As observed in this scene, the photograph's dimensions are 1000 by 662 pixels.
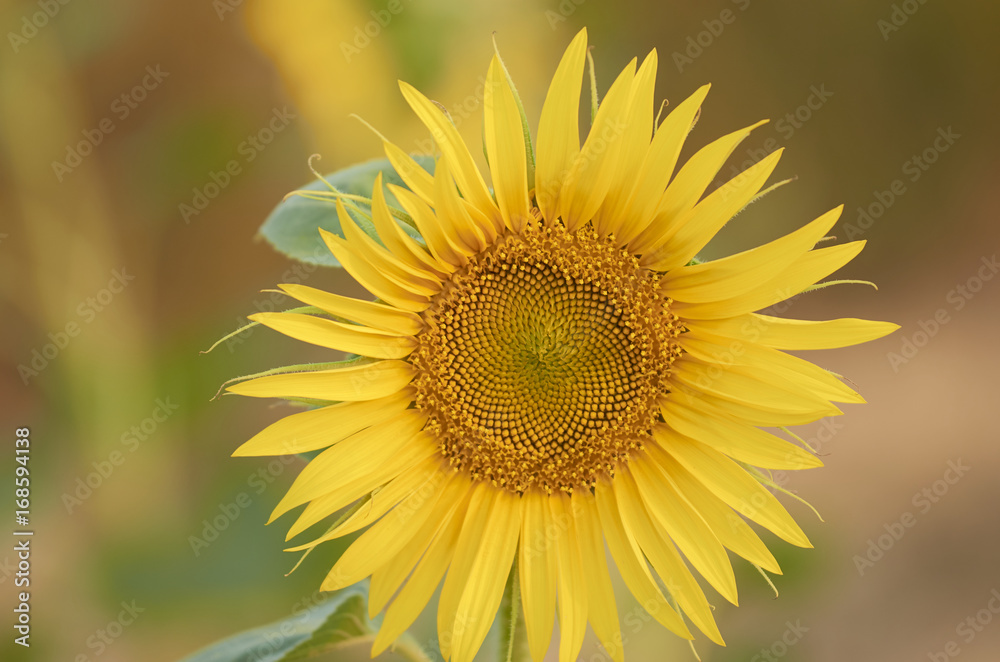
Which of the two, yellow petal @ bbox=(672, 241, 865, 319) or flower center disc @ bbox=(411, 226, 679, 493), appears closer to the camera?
yellow petal @ bbox=(672, 241, 865, 319)

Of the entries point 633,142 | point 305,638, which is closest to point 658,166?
point 633,142

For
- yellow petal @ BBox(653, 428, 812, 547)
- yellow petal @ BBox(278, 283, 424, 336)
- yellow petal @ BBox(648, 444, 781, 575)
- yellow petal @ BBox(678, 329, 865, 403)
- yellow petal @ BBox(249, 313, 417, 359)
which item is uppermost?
yellow petal @ BBox(678, 329, 865, 403)

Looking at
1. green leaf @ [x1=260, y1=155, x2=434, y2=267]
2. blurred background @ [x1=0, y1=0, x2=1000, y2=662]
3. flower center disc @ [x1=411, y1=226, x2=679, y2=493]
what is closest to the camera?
flower center disc @ [x1=411, y1=226, x2=679, y2=493]

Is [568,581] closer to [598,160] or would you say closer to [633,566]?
[633,566]

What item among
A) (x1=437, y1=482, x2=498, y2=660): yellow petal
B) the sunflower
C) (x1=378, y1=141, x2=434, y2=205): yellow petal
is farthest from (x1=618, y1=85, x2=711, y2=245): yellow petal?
(x1=437, y1=482, x2=498, y2=660): yellow petal

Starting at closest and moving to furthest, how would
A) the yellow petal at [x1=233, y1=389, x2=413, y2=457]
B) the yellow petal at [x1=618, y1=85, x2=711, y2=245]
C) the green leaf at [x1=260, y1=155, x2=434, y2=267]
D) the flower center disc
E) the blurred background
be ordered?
1. the yellow petal at [x1=618, y1=85, x2=711, y2=245]
2. the yellow petal at [x1=233, y1=389, x2=413, y2=457]
3. the flower center disc
4. the green leaf at [x1=260, y1=155, x2=434, y2=267]
5. the blurred background

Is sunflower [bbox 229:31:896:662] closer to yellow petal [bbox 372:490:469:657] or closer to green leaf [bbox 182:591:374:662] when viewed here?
yellow petal [bbox 372:490:469:657]

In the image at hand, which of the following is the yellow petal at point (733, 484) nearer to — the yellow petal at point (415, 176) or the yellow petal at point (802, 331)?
the yellow petal at point (802, 331)
